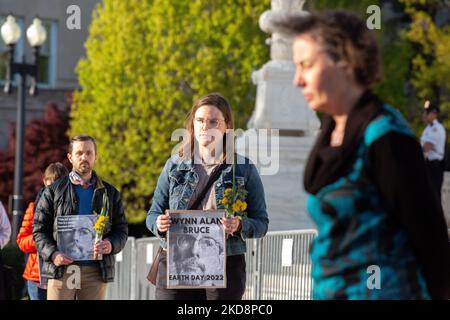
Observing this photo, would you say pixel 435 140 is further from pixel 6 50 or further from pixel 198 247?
pixel 6 50

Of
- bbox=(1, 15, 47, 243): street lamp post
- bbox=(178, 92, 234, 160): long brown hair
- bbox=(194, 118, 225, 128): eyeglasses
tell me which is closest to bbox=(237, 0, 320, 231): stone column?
bbox=(1, 15, 47, 243): street lamp post

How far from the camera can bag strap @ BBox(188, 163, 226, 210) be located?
7.21m

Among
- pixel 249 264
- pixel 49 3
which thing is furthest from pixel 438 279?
pixel 49 3

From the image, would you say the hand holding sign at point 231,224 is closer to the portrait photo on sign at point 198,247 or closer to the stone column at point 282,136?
→ the portrait photo on sign at point 198,247

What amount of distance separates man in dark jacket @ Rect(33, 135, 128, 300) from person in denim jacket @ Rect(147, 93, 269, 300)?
1.60 m

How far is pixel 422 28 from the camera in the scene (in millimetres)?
33719

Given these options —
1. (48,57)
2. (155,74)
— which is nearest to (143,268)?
(155,74)

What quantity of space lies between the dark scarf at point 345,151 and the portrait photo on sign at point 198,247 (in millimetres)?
2974

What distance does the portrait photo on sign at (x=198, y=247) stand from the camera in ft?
23.5

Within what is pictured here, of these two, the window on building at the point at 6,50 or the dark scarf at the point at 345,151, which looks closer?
the dark scarf at the point at 345,151

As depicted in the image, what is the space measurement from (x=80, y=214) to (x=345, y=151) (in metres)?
5.01

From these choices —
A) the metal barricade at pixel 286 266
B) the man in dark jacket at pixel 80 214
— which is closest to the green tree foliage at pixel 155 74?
the metal barricade at pixel 286 266

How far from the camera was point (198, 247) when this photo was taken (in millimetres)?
7312
